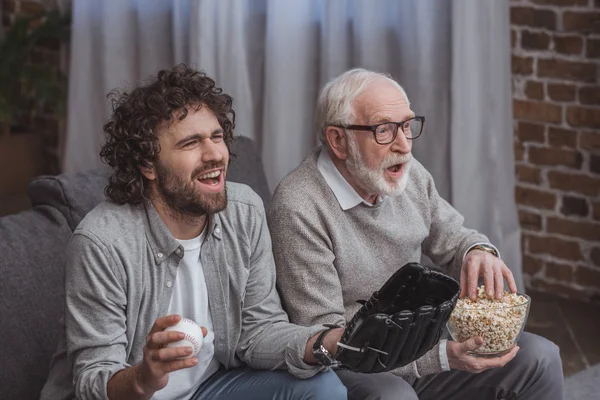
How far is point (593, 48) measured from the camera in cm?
348

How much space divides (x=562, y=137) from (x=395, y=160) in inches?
56.7

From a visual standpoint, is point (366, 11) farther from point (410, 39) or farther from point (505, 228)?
point (505, 228)

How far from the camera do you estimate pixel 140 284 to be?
2.00 meters

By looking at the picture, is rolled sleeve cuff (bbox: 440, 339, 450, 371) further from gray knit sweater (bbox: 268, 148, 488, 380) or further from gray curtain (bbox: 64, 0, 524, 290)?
gray curtain (bbox: 64, 0, 524, 290)

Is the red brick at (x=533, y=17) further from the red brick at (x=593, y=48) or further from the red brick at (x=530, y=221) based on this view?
the red brick at (x=530, y=221)

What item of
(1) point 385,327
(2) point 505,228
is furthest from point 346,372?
(2) point 505,228

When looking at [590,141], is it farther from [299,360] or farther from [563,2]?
[299,360]

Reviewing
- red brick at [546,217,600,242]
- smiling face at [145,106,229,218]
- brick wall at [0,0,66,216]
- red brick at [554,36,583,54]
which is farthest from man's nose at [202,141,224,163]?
brick wall at [0,0,66,216]

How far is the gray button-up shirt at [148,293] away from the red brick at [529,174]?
1.76 m

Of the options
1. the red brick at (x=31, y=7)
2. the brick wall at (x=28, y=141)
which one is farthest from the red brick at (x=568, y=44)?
the red brick at (x=31, y=7)

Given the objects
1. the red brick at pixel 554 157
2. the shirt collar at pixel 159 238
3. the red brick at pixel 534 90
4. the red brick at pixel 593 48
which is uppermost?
the red brick at pixel 593 48

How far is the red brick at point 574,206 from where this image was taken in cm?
365

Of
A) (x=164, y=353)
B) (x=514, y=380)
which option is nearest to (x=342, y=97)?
(x=514, y=380)

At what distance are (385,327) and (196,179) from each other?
485mm
